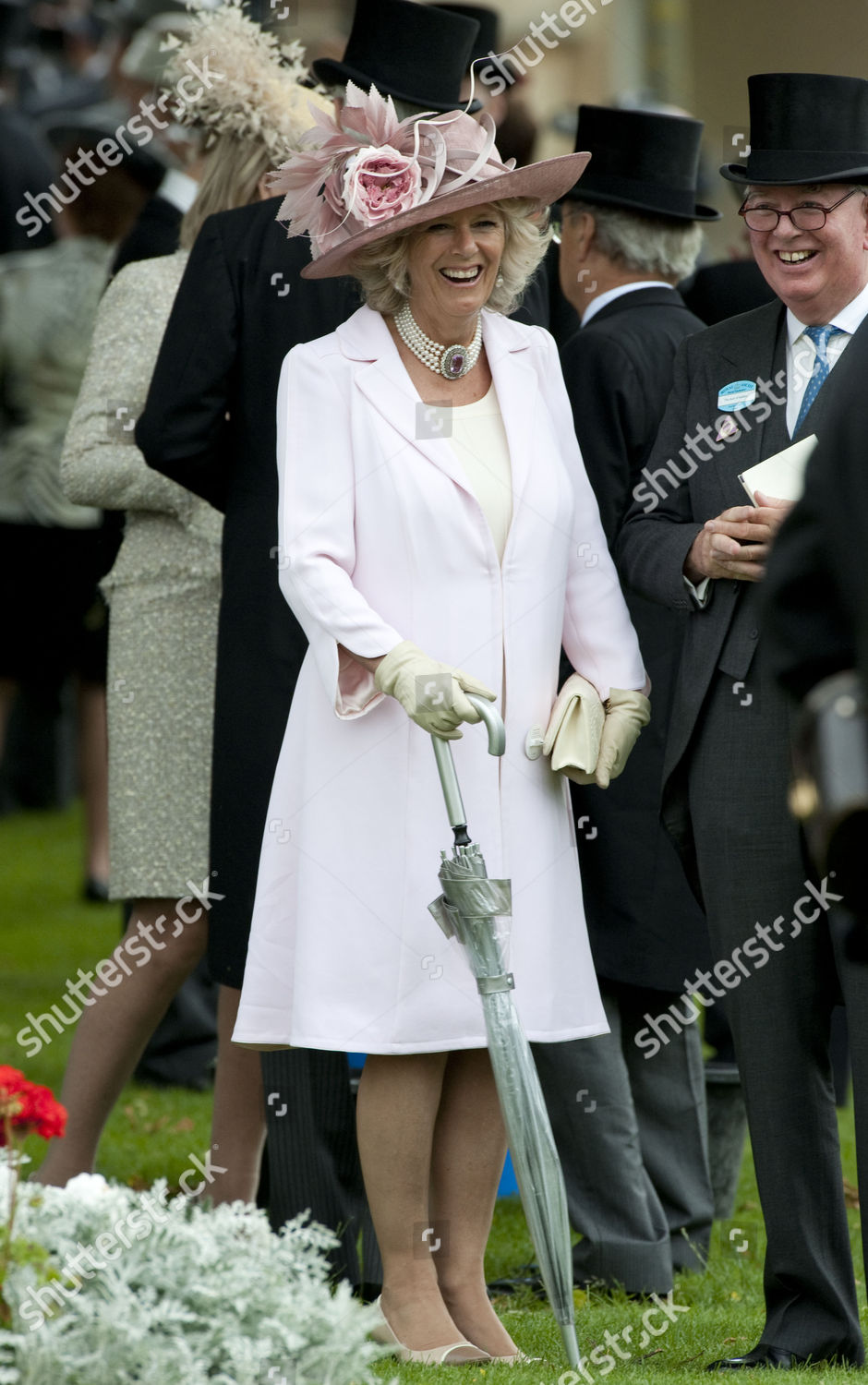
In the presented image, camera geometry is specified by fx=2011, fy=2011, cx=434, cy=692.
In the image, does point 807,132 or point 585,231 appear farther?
point 585,231

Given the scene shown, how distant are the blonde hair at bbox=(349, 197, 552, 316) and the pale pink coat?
64mm

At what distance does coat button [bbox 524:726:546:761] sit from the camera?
346 cm

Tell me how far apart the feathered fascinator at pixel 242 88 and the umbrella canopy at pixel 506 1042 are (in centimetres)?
153

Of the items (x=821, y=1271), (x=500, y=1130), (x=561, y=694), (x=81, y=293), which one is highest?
(x=81, y=293)

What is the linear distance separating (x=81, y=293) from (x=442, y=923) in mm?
4270

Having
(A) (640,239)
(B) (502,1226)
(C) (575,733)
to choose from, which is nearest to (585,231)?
Answer: (A) (640,239)

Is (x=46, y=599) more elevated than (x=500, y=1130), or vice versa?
(x=46, y=599)

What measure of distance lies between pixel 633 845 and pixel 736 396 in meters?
1.13

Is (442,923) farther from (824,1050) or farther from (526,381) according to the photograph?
(526,381)

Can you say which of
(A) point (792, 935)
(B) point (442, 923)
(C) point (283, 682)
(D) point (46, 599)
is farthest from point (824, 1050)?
(D) point (46, 599)

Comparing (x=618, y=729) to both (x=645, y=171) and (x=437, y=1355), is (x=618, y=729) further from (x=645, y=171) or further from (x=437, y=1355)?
(x=645, y=171)

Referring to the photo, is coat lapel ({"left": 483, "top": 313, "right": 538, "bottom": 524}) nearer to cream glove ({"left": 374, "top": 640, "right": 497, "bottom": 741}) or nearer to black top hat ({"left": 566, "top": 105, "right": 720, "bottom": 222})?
cream glove ({"left": 374, "top": 640, "right": 497, "bottom": 741})

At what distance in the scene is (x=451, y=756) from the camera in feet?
10.8

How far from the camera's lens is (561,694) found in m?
3.48
